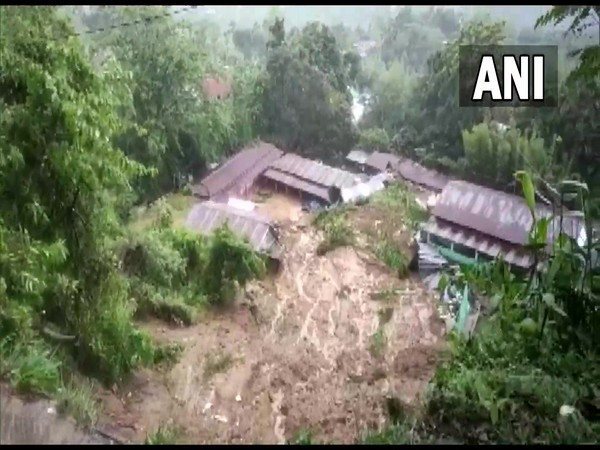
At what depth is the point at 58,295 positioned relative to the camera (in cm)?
306

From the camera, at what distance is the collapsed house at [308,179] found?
30.2 feet

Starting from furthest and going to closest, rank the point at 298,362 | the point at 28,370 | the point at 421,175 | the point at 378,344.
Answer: the point at 421,175, the point at 378,344, the point at 298,362, the point at 28,370

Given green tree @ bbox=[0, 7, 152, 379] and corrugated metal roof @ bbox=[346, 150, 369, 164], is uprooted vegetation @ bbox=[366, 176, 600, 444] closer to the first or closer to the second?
green tree @ bbox=[0, 7, 152, 379]

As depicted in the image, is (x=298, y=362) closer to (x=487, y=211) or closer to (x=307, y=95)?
(x=487, y=211)

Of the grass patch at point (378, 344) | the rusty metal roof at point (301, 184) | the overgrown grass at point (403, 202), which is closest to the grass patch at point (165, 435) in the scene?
the grass patch at point (378, 344)

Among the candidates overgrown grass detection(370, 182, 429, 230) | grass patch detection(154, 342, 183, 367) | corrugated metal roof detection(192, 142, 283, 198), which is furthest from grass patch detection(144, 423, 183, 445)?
corrugated metal roof detection(192, 142, 283, 198)

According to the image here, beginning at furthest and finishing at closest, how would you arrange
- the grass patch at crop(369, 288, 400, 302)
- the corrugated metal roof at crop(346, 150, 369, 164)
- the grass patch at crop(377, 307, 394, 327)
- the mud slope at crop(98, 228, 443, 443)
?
the corrugated metal roof at crop(346, 150, 369, 164) → the grass patch at crop(369, 288, 400, 302) → the grass patch at crop(377, 307, 394, 327) → the mud slope at crop(98, 228, 443, 443)

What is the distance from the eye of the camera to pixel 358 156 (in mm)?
10305

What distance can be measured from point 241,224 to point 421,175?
3289 millimetres

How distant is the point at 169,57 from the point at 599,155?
5.15 m

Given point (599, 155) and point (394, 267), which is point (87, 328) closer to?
point (394, 267)

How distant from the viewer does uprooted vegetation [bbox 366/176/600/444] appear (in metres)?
2.01

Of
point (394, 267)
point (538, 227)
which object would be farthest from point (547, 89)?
point (538, 227)

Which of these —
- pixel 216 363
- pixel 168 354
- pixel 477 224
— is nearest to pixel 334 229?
pixel 477 224
